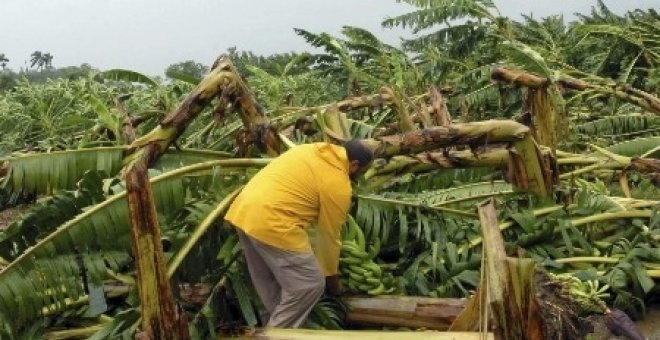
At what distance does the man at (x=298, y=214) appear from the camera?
4.21 meters

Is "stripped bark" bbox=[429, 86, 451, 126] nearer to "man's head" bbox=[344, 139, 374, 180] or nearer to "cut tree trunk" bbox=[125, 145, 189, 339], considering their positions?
"man's head" bbox=[344, 139, 374, 180]

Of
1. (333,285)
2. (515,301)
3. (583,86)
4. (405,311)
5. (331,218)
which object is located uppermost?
(583,86)

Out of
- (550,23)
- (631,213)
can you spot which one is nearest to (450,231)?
(631,213)

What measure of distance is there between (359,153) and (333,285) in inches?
34.4

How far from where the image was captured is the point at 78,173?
528 centimetres

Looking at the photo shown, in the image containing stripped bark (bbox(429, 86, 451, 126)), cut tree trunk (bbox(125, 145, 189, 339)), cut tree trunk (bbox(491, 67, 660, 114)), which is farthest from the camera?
stripped bark (bbox(429, 86, 451, 126))

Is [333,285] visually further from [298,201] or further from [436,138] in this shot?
[436,138]

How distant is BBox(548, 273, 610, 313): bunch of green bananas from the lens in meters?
4.26

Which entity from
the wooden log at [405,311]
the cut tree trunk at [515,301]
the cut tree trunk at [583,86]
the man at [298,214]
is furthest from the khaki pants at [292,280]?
the cut tree trunk at [583,86]

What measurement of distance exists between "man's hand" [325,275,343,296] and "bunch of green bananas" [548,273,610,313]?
1281 mm

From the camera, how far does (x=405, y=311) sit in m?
4.43

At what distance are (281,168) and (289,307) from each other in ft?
2.65

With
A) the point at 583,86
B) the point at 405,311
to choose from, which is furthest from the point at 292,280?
the point at 583,86

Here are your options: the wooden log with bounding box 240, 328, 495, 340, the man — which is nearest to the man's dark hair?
the man
